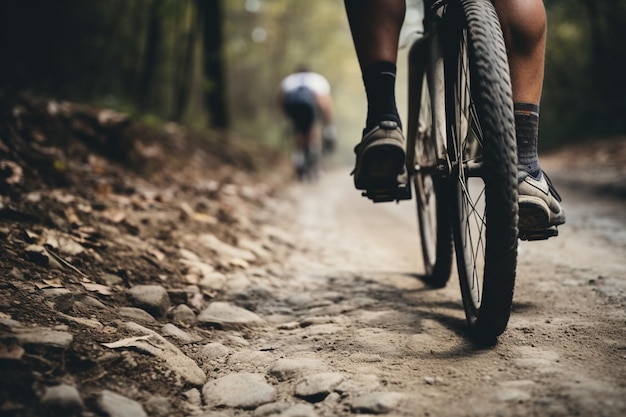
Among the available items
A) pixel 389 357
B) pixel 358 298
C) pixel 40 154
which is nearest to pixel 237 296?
pixel 358 298

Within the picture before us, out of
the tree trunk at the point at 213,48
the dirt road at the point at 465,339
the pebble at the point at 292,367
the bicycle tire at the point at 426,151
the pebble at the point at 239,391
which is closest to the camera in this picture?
the dirt road at the point at 465,339

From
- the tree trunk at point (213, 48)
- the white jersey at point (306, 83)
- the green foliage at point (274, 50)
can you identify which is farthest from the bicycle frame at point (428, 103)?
the green foliage at point (274, 50)

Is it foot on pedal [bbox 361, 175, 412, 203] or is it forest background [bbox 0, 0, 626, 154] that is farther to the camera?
forest background [bbox 0, 0, 626, 154]

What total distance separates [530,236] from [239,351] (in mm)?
1003

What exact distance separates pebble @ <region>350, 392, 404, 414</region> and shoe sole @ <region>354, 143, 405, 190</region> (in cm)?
83

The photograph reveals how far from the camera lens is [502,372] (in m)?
1.24

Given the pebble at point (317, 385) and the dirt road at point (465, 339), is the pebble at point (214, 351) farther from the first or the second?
the pebble at point (317, 385)

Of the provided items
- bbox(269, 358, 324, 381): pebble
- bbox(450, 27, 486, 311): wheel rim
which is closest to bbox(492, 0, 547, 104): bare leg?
bbox(450, 27, 486, 311): wheel rim

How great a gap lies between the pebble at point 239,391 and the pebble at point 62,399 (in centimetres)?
32

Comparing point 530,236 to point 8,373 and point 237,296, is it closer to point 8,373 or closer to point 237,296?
point 237,296

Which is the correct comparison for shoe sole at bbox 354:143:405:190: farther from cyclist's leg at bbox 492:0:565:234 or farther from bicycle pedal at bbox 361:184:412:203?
cyclist's leg at bbox 492:0:565:234

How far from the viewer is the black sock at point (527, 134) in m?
1.50

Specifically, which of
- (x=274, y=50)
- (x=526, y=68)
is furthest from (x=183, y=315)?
(x=274, y=50)

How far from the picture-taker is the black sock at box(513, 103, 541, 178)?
1502mm
